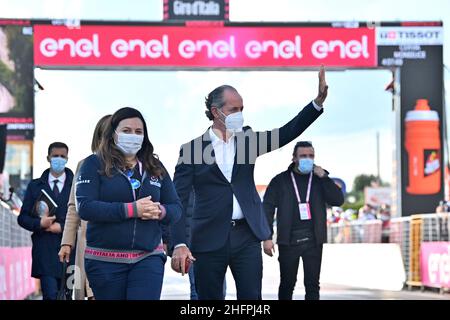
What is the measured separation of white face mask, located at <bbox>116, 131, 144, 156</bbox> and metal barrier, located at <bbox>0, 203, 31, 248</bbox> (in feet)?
21.7

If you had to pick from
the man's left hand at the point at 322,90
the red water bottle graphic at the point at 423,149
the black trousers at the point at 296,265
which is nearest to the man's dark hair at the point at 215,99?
A: the man's left hand at the point at 322,90

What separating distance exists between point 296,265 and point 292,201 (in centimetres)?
56

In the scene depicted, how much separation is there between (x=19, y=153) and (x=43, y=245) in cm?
1310

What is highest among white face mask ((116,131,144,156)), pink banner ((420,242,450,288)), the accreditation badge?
white face mask ((116,131,144,156))

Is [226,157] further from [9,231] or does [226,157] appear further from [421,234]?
[421,234]

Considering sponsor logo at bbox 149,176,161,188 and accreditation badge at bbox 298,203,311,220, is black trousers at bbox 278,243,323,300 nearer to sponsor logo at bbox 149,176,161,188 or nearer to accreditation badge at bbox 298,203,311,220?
accreditation badge at bbox 298,203,311,220

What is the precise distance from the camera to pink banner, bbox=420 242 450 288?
1684 centimetres

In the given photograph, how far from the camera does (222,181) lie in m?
6.86

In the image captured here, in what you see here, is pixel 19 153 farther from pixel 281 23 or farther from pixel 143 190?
pixel 143 190

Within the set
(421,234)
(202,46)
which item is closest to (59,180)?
(421,234)

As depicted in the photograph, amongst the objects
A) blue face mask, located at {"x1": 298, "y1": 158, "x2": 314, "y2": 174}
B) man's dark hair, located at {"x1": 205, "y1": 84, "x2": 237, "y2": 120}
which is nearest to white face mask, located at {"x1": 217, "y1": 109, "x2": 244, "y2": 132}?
man's dark hair, located at {"x1": 205, "y1": 84, "x2": 237, "y2": 120}

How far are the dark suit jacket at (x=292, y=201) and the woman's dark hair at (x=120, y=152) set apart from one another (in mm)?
3453

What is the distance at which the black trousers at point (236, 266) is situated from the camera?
6.76 m
